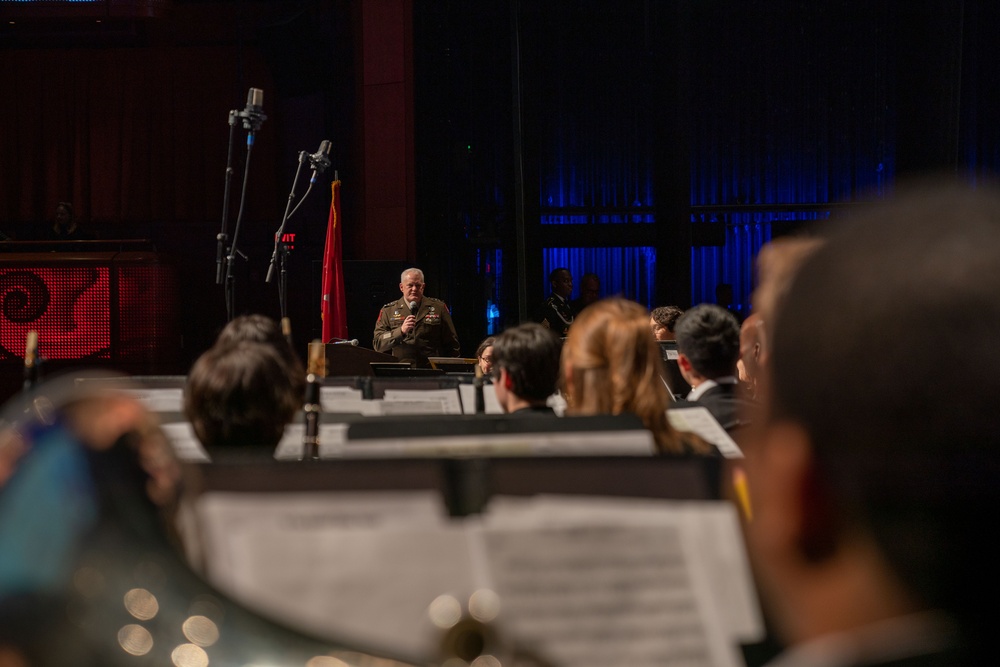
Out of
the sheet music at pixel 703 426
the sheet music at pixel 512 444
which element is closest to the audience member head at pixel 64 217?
the sheet music at pixel 703 426

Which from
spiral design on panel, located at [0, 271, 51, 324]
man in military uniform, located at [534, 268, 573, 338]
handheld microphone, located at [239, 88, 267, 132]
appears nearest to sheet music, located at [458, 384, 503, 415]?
handheld microphone, located at [239, 88, 267, 132]

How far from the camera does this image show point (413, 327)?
6.76m

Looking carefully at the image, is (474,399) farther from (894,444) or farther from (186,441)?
(894,444)

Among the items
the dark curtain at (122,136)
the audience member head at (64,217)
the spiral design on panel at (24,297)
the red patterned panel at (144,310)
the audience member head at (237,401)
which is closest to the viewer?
the audience member head at (237,401)

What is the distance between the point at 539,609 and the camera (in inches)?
40.6

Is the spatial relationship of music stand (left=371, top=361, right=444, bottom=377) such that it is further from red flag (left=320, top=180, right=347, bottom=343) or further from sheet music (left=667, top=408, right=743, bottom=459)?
red flag (left=320, top=180, right=347, bottom=343)

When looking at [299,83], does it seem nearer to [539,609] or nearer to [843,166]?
[843,166]

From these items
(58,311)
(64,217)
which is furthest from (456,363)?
(64,217)

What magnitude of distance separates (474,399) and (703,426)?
2.47 feet

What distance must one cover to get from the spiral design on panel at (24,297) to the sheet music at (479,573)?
771 centimetres

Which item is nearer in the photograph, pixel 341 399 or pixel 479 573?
pixel 479 573

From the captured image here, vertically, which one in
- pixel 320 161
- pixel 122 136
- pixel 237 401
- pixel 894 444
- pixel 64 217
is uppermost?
pixel 122 136

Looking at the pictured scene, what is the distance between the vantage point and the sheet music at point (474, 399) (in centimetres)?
298

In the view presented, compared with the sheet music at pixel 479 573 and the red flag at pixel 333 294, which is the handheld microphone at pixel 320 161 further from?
the sheet music at pixel 479 573
